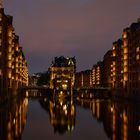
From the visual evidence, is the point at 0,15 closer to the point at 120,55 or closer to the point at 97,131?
the point at 97,131

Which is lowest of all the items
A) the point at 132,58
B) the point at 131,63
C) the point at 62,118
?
the point at 62,118

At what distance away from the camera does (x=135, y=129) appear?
53.6m

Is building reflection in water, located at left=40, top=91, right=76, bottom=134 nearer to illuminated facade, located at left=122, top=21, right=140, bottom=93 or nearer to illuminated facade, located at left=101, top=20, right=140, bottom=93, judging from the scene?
illuminated facade, located at left=122, top=21, right=140, bottom=93

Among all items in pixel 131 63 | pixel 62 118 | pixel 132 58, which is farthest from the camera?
pixel 131 63

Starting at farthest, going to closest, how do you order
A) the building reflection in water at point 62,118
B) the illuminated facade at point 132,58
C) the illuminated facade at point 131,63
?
the illuminated facade at point 131,63 < the illuminated facade at point 132,58 < the building reflection in water at point 62,118

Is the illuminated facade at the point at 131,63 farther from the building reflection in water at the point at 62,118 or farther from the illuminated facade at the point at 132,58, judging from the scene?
the building reflection in water at the point at 62,118

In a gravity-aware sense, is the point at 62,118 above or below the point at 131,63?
below

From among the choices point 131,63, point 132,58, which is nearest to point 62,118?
point 132,58

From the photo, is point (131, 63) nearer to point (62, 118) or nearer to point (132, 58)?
point (132, 58)

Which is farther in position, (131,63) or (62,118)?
(131,63)

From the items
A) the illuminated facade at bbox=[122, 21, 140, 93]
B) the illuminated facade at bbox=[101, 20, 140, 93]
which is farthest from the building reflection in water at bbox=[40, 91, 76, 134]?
the illuminated facade at bbox=[101, 20, 140, 93]

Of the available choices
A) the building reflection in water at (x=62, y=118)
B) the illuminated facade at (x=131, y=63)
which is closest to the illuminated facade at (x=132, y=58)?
the illuminated facade at (x=131, y=63)

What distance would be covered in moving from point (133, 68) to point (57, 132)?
105 meters

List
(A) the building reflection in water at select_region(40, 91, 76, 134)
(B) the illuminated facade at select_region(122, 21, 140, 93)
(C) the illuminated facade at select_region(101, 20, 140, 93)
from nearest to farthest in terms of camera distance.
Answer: (A) the building reflection in water at select_region(40, 91, 76, 134), (B) the illuminated facade at select_region(122, 21, 140, 93), (C) the illuminated facade at select_region(101, 20, 140, 93)
